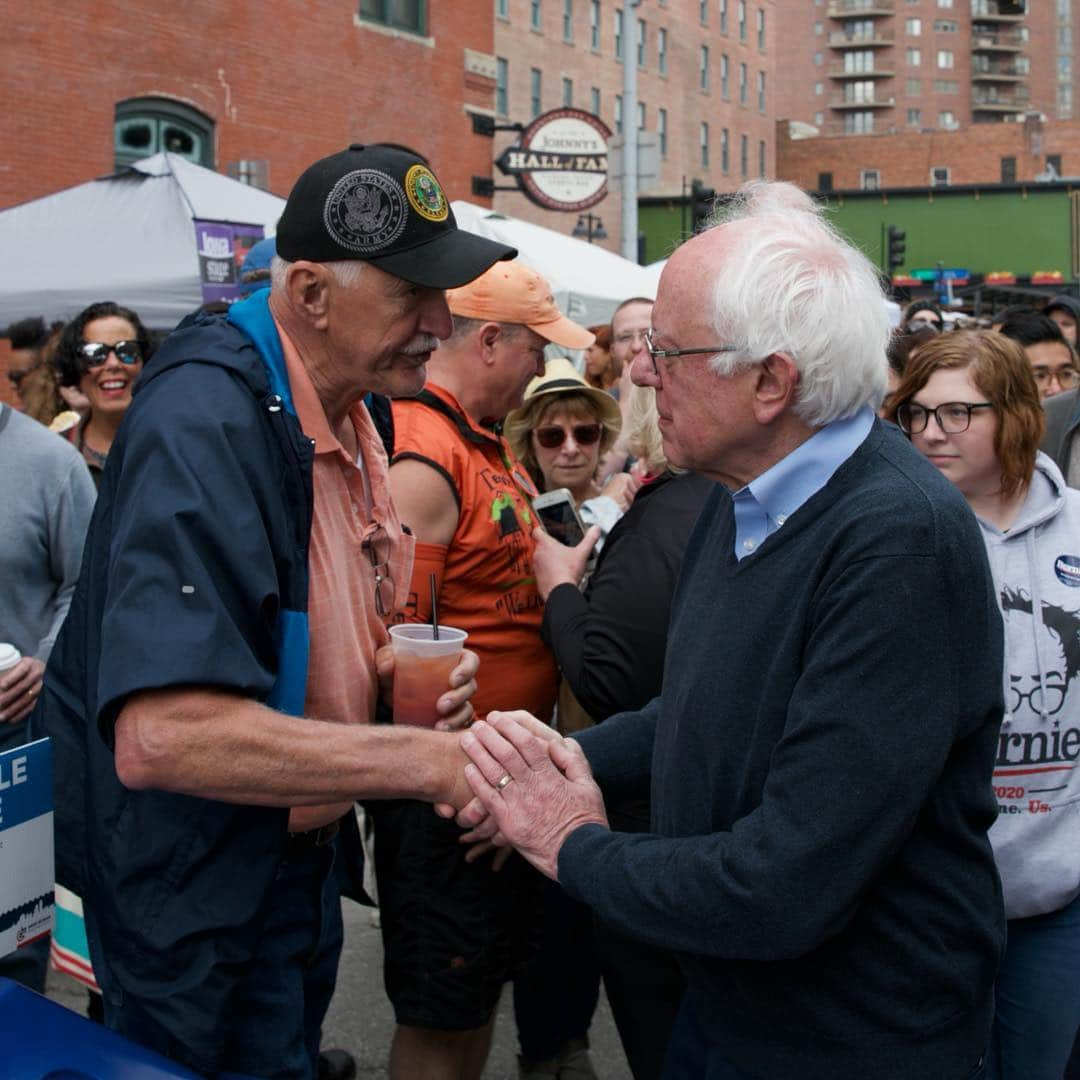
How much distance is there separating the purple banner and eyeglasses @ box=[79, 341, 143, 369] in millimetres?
2994

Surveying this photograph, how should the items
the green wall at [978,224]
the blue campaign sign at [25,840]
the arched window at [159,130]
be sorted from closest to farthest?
1. the blue campaign sign at [25,840]
2. the arched window at [159,130]
3. the green wall at [978,224]

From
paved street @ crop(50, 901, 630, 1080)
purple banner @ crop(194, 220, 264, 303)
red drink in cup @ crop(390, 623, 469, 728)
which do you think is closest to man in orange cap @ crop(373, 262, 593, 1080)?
red drink in cup @ crop(390, 623, 469, 728)

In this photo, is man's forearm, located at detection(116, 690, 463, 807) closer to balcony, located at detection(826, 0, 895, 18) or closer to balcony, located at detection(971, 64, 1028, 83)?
balcony, located at detection(826, 0, 895, 18)

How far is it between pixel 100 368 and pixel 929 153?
81156 millimetres

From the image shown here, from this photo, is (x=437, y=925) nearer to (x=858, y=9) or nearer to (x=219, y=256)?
(x=219, y=256)

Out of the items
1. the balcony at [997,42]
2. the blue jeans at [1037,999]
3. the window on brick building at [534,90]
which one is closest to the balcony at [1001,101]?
the balcony at [997,42]

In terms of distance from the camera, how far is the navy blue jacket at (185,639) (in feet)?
6.14

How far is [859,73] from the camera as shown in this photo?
11344 cm

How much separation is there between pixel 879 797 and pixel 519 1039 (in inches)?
103

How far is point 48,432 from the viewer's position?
373cm

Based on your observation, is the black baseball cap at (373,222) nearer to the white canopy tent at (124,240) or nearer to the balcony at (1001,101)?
the white canopy tent at (124,240)

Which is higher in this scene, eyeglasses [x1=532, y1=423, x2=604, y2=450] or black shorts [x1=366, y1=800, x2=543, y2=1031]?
eyeglasses [x1=532, y1=423, x2=604, y2=450]

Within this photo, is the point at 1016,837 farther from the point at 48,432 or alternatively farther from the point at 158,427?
the point at 48,432

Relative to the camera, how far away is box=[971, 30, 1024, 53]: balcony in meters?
117
